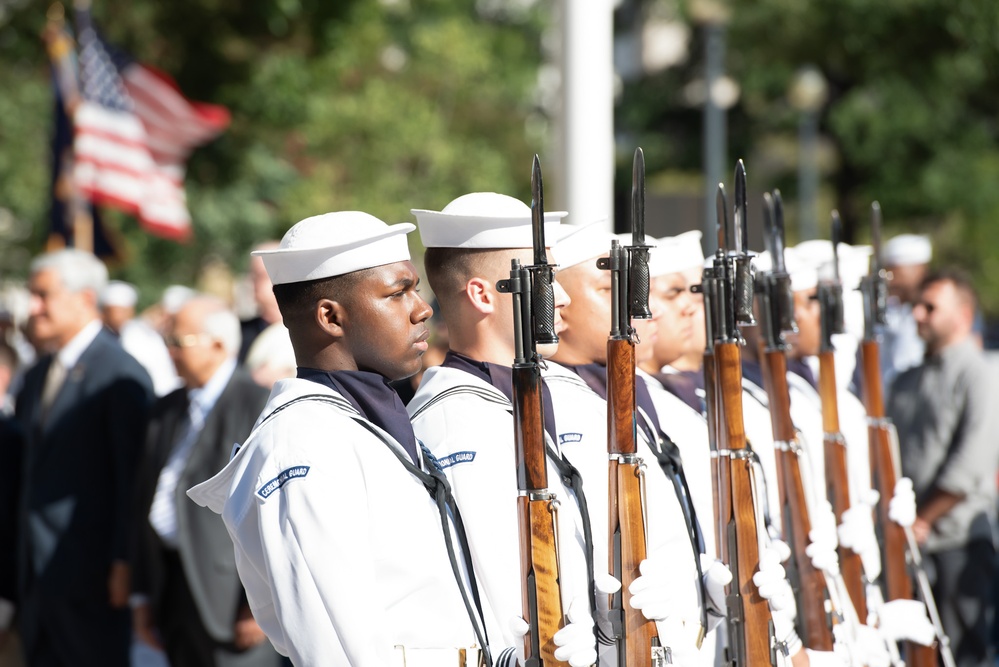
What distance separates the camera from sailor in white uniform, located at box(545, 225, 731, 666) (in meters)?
3.45

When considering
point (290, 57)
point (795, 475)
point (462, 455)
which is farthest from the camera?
point (290, 57)

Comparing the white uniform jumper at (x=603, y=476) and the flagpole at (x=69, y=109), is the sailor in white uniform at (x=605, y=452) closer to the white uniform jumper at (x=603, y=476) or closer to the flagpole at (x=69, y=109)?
the white uniform jumper at (x=603, y=476)

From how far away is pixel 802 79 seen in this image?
1895 cm

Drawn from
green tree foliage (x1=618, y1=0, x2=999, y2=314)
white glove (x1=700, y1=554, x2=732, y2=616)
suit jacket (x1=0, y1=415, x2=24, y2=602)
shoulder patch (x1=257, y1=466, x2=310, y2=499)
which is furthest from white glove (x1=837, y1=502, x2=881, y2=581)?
green tree foliage (x1=618, y1=0, x2=999, y2=314)

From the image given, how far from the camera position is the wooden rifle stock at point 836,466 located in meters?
4.86

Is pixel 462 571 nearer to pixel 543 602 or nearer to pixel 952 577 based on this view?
pixel 543 602

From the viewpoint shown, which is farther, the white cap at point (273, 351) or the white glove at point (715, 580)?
the white cap at point (273, 351)

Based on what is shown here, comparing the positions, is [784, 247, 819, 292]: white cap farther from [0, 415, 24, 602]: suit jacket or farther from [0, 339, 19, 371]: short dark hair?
[0, 339, 19, 371]: short dark hair

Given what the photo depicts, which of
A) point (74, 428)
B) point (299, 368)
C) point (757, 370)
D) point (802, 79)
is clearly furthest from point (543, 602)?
point (802, 79)

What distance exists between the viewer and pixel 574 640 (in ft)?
9.14

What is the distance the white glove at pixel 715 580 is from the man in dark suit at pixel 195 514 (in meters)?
2.30

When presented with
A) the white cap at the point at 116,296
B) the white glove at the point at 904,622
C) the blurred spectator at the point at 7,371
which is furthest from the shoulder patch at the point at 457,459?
the white cap at the point at 116,296

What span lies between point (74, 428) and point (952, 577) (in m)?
4.18

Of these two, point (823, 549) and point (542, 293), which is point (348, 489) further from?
point (823, 549)
